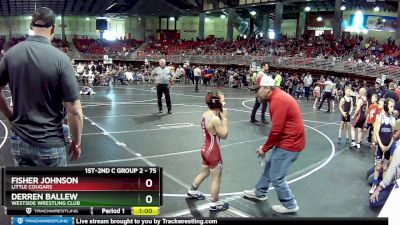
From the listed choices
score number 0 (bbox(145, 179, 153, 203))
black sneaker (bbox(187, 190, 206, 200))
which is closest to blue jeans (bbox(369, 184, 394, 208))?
black sneaker (bbox(187, 190, 206, 200))

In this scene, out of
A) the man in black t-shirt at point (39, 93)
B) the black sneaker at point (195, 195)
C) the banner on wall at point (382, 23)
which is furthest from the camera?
the banner on wall at point (382, 23)

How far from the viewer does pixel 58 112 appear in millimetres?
3186

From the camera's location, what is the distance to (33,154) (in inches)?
123

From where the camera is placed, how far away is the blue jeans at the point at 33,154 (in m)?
3.12

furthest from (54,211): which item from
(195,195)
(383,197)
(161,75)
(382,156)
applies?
(161,75)

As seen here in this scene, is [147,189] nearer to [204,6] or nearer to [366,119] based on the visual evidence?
[366,119]

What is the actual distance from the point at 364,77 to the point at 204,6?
2809 cm

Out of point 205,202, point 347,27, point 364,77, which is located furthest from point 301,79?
point 205,202

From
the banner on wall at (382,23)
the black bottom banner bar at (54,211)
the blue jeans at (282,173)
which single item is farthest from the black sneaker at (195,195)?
the banner on wall at (382,23)

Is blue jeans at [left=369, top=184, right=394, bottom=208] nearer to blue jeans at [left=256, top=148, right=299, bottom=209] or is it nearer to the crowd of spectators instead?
blue jeans at [left=256, top=148, right=299, bottom=209]

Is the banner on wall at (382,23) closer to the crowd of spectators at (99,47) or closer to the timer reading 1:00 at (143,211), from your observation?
the crowd of spectators at (99,47)
